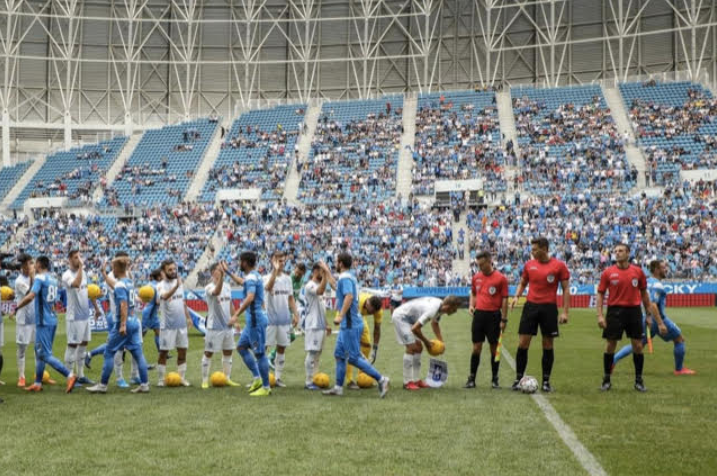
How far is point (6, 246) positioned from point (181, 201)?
1085 cm

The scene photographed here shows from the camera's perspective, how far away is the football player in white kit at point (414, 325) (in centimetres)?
1126

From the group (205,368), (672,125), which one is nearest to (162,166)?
(672,125)

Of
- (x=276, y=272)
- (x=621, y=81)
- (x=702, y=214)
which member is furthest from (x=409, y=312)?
(x=621, y=81)

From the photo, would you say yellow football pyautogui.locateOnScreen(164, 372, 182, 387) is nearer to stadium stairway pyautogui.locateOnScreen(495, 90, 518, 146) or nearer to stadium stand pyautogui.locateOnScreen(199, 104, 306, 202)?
stadium stand pyautogui.locateOnScreen(199, 104, 306, 202)

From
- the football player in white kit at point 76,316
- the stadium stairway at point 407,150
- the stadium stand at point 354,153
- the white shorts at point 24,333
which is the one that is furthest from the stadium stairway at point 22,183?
the football player in white kit at point 76,316

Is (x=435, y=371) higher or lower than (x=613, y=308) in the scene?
lower

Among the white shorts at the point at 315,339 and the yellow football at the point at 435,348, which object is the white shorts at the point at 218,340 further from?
the yellow football at the point at 435,348

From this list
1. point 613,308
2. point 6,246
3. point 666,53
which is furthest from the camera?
point 666,53

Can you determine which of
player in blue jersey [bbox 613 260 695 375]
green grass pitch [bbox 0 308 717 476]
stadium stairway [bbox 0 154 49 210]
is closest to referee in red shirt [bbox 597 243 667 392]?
green grass pitch [bbox 0 308 717 476]

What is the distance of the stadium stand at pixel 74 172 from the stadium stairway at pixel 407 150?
2047 centimetres

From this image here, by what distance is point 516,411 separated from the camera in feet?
31.3

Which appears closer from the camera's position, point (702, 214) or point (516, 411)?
point (516, 411)

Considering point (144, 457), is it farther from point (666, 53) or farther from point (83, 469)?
point (666, 53)

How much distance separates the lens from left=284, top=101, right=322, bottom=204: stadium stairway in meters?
50.7
